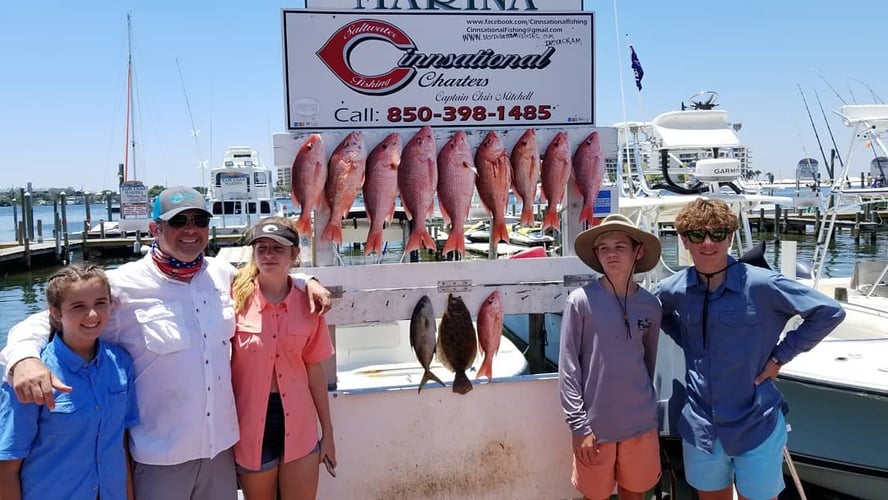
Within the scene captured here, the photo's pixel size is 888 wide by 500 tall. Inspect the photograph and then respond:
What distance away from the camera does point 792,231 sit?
36.7 m

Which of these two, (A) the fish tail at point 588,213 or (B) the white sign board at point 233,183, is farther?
(B) the white sign board at point 233,183

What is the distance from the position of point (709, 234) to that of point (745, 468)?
96cm

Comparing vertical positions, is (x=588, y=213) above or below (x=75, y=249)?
above

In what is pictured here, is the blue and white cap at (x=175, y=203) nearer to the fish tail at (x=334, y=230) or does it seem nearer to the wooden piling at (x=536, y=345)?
the fish tail at (x=334, y=230)

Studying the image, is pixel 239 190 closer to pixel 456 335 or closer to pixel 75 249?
pixel 75 249

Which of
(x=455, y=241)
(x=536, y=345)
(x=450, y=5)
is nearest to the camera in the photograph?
(x=455, y=241)

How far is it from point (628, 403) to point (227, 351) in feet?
5.39

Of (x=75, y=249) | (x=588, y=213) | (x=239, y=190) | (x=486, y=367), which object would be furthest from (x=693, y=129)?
(x=75, y=249)

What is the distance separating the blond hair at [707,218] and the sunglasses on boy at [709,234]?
0.04 feet

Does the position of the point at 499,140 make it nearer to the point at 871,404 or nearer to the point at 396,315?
the point at 396,315

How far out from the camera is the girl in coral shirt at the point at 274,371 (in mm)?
2473

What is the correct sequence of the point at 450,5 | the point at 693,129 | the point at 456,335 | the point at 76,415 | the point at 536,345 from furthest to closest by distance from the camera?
the point at 693,129 → the point at 536,345 → the point at 450,5 → the point at 456,335 → the point at 76,415

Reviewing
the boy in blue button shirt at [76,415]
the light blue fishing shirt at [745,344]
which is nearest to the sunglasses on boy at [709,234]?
the light blue fishing shirt at [745,344]

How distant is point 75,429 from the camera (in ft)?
6.71
